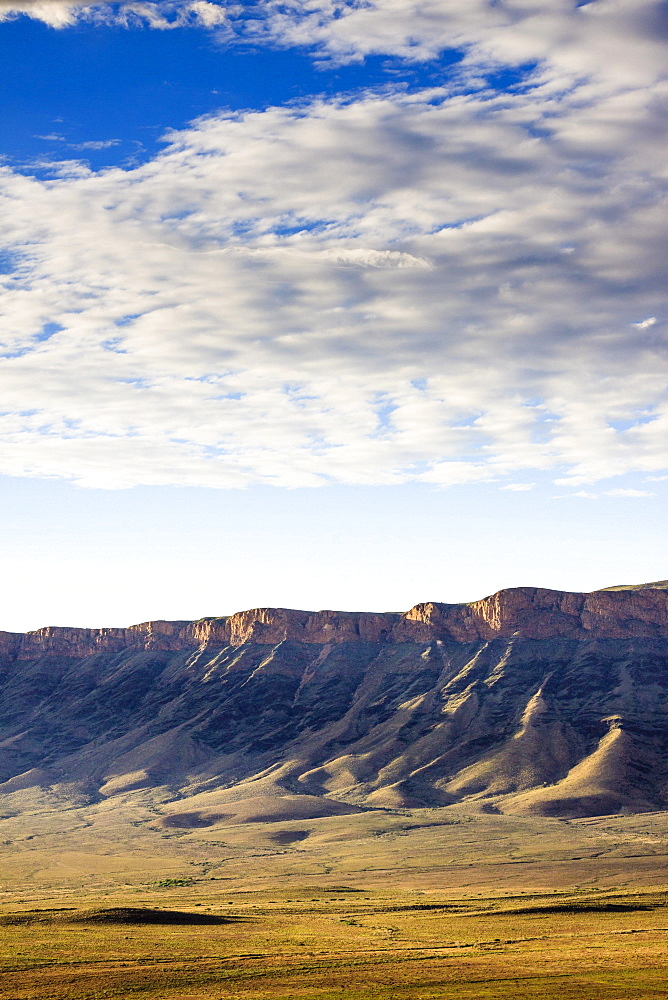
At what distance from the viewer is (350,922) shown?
106 meters

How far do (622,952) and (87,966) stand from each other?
39274 millimetres

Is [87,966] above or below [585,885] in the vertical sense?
above

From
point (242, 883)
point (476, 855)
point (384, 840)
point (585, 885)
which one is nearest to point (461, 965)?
point (585, 885)

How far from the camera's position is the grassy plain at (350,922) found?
240ft

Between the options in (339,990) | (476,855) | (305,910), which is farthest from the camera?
(476,855)

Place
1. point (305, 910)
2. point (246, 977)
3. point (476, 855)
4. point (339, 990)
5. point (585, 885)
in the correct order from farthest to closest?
point (476, 855) < point (585, 885) < point (305, 910) < point (246, 977) < point (339, 990)

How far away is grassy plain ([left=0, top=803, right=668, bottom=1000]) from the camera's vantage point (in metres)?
73.1

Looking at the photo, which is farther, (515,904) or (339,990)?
(515,904)

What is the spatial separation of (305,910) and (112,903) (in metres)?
22.6

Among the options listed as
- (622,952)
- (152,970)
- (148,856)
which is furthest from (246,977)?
(148,856)

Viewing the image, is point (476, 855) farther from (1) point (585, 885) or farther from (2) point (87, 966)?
(2) point (87, 966)

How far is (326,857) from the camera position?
600 feet

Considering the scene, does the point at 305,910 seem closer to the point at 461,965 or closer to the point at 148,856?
the point at 461,965

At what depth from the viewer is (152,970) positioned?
77188 millimetres
